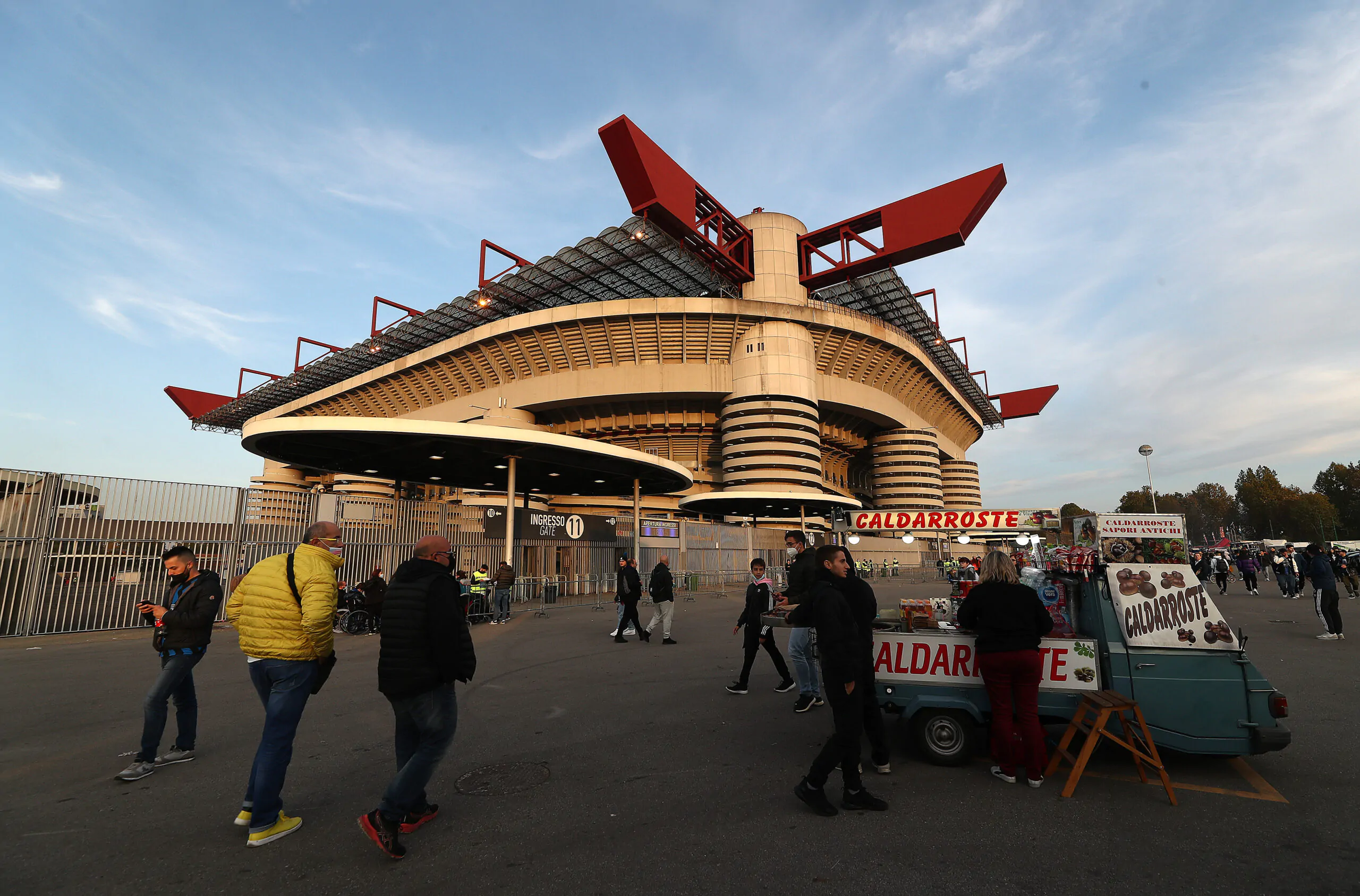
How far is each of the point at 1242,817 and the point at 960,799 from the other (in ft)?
5.27

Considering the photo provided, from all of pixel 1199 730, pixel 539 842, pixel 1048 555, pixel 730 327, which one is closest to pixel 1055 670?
pixel 1199 730

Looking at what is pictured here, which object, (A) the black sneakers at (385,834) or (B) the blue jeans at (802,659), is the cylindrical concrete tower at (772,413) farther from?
(A) the black sneakers at (385,834)

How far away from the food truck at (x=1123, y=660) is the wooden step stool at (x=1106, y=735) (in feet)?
0.64

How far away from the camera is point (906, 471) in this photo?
5678 cm

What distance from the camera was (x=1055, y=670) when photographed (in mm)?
4754

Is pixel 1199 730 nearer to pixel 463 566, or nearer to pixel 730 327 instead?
pixel 463 566

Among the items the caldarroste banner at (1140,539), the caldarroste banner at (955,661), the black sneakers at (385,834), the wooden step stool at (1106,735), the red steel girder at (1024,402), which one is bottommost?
the black sneakers at (385,834)

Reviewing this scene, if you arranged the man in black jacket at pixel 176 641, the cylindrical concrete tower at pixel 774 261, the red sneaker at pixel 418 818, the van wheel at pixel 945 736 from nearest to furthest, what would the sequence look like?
the red sneaker at pixel 418 818
the man in black jacket at pixel 176 641
the van wheel at pixel 945 736
the cylindrical concrete tower at pixel 774 261

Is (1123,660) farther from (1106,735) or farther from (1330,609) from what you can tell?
(1330,609)

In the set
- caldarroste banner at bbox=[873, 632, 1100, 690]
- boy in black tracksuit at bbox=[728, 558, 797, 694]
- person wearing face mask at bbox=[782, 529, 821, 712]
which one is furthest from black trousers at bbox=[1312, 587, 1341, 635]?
person wearing face mask at bbox=[782, 529, 821, 712]

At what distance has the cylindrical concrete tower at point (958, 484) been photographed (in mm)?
71062

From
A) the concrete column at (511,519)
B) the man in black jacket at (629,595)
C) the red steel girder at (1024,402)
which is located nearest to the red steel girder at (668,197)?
the concrete column at (511,519)

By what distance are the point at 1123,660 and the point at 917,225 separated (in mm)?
41491

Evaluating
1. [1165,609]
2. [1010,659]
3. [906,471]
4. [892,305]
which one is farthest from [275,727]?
[906,471]
